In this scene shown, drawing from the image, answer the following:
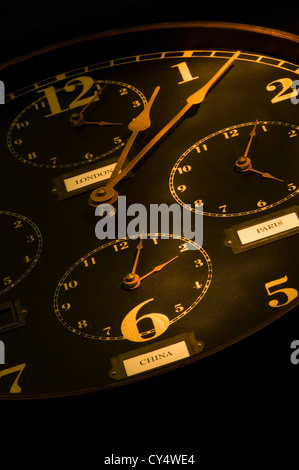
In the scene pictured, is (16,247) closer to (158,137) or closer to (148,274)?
(148,274)

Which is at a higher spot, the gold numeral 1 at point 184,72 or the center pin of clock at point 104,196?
the gold numeral 1 at point 184,72

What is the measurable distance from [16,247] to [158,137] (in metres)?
0.83

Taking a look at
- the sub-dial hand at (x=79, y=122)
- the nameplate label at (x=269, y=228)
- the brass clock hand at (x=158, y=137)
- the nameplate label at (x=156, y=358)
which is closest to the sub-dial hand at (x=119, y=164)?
the brass clock hand at (x=158, y=137)

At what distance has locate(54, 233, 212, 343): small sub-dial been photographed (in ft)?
14.6

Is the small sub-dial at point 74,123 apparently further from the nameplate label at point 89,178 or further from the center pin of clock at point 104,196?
the center pin of clock at point 104,196

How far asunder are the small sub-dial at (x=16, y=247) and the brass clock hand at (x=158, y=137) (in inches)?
12.2

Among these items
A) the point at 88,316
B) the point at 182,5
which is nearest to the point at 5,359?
the point at 88,316

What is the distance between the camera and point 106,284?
4633 millimetres

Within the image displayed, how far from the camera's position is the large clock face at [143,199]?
14.5 ft

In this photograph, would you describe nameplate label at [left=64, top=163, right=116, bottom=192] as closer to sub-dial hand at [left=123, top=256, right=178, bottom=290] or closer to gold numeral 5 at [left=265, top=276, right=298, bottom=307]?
sub-dial hand at [left=123, top=256, right=178, bottom=290]

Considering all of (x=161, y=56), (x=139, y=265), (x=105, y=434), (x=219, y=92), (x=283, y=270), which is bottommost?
(x=105, y=434)

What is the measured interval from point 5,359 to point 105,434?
1.67ft

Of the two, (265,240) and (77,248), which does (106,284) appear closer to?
(77,248)

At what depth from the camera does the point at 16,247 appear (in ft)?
16.0
